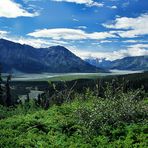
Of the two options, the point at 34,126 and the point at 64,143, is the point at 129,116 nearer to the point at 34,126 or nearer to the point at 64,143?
the point at 64,143

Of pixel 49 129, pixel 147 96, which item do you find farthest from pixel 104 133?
pixel 147 96

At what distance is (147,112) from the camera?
1705cm

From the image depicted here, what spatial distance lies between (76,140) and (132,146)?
8.34ft

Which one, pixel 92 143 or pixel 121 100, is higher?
pixel 121 100

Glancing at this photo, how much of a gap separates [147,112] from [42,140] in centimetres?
464

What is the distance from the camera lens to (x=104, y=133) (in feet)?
51.1

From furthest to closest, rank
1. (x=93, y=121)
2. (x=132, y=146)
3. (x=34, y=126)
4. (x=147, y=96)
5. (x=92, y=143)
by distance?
(x=147, y=96) < (x=34, y=126) < (x=93, y=121) < (x=92, y=143) < (x=132, y=146)

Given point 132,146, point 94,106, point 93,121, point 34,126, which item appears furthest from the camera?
point 34,126

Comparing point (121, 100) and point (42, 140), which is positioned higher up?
point (121, 100)

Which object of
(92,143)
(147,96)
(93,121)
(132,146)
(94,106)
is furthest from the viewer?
(147,96)

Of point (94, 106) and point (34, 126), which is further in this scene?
point (34, 126)

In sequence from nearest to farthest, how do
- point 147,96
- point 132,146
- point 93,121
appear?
point 132,146
point 93,121
point 147,96

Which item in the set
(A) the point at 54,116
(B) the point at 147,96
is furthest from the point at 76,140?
(B) the point at 147,96

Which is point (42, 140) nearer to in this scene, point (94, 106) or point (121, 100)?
point (94, 106)
